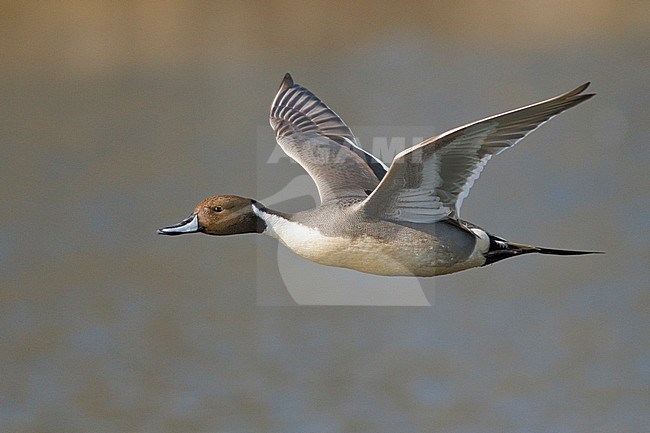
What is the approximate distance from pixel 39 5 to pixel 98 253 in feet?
9.39

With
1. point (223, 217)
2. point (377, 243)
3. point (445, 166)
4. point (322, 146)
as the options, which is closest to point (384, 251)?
point (377, 243)

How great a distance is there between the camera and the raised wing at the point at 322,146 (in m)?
2.32

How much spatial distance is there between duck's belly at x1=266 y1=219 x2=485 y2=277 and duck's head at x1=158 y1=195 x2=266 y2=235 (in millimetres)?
151

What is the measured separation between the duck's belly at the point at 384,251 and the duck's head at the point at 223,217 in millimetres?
151

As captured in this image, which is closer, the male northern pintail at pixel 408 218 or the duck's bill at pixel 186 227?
the male northern pintail at pixel 408 218

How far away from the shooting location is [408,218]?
2.00 meters

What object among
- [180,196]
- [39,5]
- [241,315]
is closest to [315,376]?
[241,315]

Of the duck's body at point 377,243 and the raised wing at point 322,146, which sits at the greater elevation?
the raised wing at point 322,146

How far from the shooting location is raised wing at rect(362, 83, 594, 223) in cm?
180

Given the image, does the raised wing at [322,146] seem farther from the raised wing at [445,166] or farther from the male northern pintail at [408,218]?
the raised wing at [445,166]

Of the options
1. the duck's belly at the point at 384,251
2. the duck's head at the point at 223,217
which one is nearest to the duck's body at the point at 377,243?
the duck's belly at the point at 384,251

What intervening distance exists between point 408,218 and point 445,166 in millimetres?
132

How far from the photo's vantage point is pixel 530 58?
595 centimetres

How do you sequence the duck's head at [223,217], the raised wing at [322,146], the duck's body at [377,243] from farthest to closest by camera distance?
the raised wing at [322,146]
the duck's head at [223,217]
the duck's body at [377,243]
